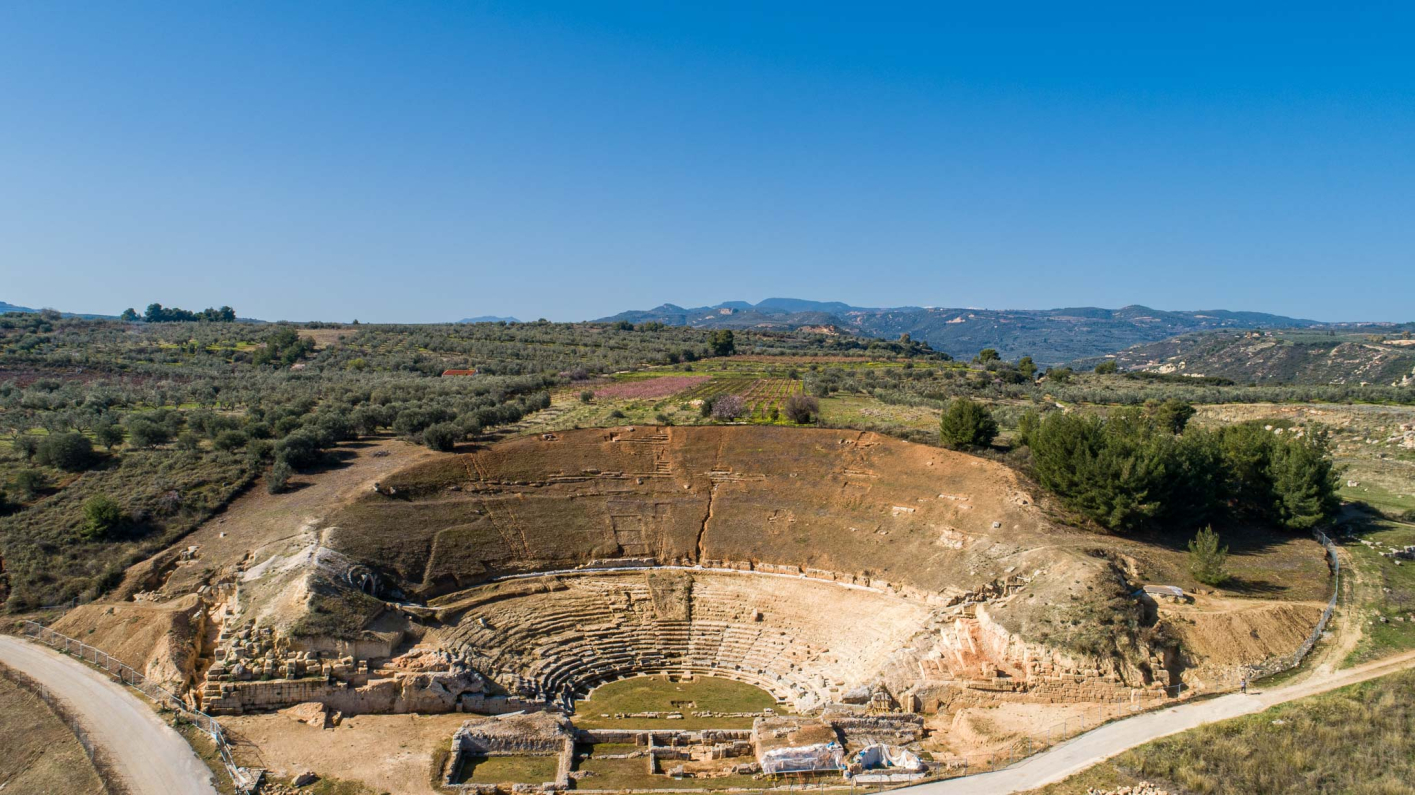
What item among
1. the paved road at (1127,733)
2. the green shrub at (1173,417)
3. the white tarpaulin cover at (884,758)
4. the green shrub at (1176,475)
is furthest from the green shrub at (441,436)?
Answer: the green shrub at (1173,417)

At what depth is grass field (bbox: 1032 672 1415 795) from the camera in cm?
1722

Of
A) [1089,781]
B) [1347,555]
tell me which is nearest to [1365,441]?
[1347,555]

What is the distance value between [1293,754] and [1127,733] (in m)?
4.06

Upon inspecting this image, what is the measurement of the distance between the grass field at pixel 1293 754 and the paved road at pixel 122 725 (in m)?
24.4

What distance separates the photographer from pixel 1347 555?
32469 millimetres

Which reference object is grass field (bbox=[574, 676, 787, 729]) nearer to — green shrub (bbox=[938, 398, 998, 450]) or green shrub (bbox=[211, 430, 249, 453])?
green shrub (bbox=[938, 398, 998, 450])

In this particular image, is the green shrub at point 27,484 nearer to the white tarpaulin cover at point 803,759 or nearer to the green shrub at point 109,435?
the green shrub at point 109,435

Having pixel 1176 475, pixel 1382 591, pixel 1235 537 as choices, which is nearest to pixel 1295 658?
pixel 1382 591

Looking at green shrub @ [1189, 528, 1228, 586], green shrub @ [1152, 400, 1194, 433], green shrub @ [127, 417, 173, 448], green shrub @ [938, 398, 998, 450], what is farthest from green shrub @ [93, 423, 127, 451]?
green shrub @ [1152, 400, 1194, 433]

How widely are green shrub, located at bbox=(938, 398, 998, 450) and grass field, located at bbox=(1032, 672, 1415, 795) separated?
22.8 m

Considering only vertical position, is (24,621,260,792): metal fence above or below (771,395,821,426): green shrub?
below

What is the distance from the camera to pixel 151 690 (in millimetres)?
24750

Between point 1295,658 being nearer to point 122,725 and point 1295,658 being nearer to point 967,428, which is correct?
point 967,428

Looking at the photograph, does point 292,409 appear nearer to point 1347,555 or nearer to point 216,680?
point 216,680
